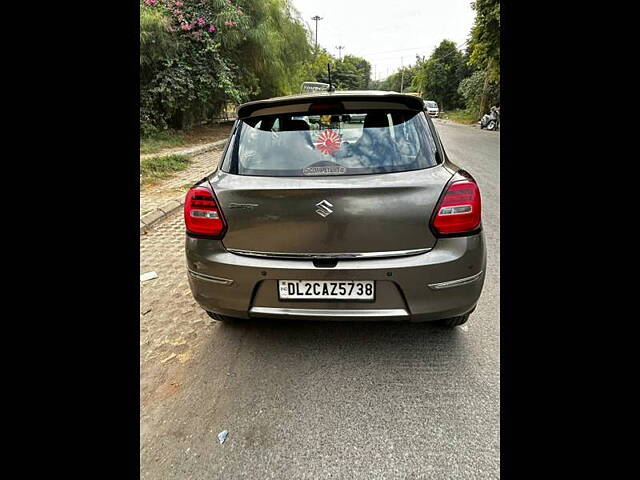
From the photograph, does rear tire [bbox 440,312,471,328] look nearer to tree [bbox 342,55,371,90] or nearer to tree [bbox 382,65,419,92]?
tree [bbox 382,65,419,92]

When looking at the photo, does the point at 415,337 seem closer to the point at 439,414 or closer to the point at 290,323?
the point at 439,414

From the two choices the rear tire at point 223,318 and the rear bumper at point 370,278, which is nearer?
the rear bumper at point 370,278

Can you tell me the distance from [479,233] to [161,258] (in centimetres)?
336

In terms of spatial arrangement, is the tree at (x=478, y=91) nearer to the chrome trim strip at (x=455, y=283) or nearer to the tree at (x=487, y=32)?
the tree at (x=487, y=32)

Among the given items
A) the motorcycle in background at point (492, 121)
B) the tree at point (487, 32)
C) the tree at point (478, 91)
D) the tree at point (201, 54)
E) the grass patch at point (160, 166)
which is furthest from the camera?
the tree at point (478, 91)

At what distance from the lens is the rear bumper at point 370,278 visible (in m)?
1.97

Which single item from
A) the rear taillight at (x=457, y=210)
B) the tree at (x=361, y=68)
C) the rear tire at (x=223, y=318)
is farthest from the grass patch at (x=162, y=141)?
the tree at (x=361, y=68)

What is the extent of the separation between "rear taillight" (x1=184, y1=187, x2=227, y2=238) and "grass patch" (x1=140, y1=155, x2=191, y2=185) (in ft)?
19.0

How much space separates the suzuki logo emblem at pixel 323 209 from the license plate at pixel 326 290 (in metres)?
0.36

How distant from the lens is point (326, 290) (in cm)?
204

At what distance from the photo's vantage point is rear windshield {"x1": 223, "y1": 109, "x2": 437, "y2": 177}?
2068 mm

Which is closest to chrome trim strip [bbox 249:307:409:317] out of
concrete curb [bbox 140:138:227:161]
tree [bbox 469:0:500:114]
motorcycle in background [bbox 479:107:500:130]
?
concrete curb [bbox 140:138:227:161]
